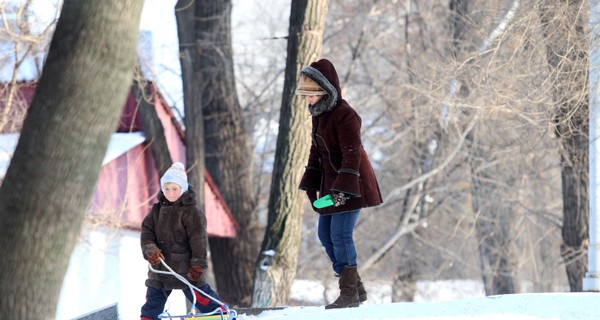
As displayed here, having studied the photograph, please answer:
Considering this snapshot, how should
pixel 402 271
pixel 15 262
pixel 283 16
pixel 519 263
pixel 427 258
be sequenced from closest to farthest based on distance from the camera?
pixel 15 262 < pixel 519 263 < pixel 402 271 < pixel 283 16 < pixel 427 258

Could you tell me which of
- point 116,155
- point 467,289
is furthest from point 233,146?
point 467,289

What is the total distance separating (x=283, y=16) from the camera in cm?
3089

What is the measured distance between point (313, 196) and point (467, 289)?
3061 centimetres

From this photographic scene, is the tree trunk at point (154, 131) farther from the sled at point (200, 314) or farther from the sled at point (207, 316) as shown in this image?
the sled at point (207, 316)

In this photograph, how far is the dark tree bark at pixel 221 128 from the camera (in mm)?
18594

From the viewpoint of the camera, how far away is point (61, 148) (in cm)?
580

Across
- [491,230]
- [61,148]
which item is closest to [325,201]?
[61,148]

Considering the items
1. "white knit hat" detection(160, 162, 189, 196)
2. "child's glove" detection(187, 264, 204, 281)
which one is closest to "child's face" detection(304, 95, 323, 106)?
"white knit hat" detection(160, 162, 189, 196)

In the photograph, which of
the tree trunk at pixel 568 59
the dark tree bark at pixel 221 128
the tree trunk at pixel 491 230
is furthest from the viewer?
the tree trunk at pixel 491 230

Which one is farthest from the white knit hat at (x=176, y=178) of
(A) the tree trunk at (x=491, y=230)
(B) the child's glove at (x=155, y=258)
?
(A) the tree trunk at (x=491, y=230)

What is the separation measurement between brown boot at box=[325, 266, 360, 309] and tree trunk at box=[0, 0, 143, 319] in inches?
107

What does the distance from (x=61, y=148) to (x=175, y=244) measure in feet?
8.10

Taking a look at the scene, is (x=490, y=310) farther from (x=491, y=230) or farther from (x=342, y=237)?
(x=491, y=230)

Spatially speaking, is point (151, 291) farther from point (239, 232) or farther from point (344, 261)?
point (239, 232)
